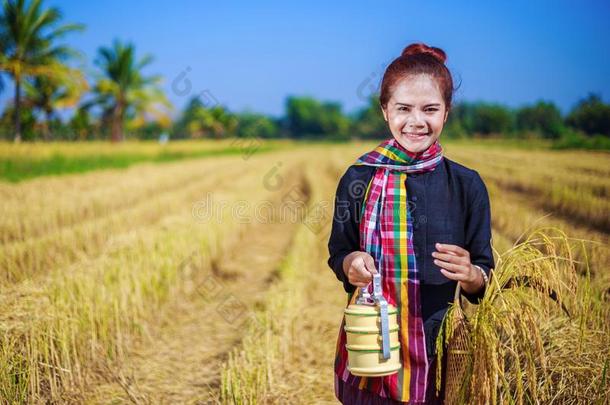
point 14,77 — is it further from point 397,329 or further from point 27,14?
point 397,329

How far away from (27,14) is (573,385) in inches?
974

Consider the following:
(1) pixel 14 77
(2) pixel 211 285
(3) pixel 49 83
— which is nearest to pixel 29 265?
(2) pixel 211 285

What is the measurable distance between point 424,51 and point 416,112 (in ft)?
0.74

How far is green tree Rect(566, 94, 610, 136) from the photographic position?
643cm

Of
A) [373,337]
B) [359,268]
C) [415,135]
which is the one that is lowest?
[373,337]

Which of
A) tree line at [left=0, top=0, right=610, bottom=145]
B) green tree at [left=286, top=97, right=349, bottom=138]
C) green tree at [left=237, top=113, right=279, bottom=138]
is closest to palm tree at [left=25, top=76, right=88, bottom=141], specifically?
tree line at [left=0, top=0, right=610, bottom=145]

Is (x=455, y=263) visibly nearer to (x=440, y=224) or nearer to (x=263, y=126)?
(x=440, y=224)

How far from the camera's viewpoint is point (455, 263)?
1844 mm

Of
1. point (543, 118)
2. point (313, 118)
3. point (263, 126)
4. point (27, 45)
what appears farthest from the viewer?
point (313, 118)

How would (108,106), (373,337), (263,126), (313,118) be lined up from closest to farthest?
(373,337)
(108,106)
(263,126)
(313,118)

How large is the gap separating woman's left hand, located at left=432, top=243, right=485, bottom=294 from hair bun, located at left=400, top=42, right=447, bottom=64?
2.17 ft

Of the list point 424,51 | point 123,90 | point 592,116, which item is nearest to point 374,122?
point 123,90

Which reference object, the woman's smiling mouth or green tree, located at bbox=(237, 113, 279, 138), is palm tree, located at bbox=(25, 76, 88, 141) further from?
green tree, located at bbox=(237, 113, 279, 138)

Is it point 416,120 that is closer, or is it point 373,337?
point 373,337
